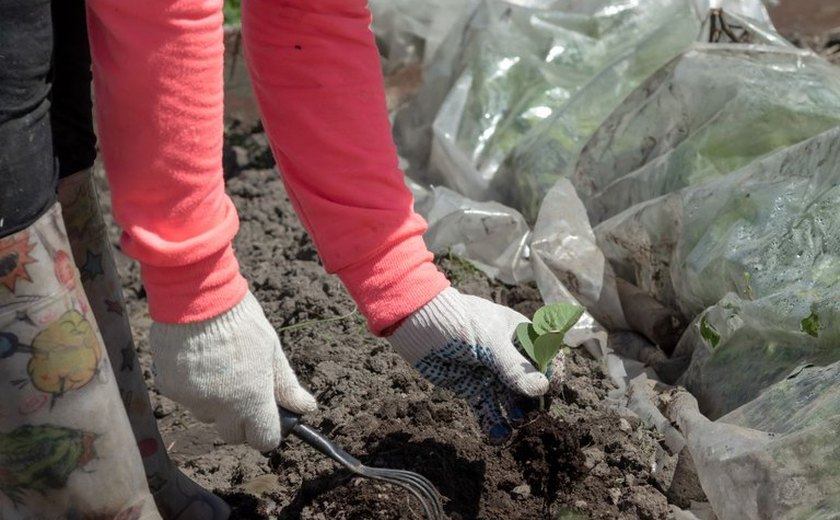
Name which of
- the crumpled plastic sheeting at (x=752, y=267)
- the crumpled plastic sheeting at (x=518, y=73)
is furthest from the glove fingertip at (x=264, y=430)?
the crumpled plastic sheeting at (x=518, y=73)

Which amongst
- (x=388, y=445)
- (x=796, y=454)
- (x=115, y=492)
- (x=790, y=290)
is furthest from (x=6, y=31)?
(x=790, y=290)

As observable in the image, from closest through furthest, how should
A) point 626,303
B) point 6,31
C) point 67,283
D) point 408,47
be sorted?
point 6,31, point 67,283, point 626,303, point 408,47

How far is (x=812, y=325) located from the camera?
8.11 ft

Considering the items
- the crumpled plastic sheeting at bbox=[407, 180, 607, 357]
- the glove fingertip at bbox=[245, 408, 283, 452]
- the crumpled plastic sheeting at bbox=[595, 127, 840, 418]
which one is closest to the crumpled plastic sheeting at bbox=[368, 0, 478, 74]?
the crumpled plastic sheeting at bbox=[407, 180, 607, 357]

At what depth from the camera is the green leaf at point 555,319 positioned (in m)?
2.42

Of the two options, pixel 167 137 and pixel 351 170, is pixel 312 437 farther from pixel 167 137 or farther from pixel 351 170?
pixel 167 137

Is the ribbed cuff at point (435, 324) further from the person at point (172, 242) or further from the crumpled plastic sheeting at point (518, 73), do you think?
the crumpled plastic sheeting at point (518, 73)

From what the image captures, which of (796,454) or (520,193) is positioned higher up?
(796,454)

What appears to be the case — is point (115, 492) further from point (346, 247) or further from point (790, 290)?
point (790, 290)

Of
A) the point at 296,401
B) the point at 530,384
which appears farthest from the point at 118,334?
the point at 530,384

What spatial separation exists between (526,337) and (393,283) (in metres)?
0.34

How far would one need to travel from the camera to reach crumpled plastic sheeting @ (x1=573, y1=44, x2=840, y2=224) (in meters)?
3.13

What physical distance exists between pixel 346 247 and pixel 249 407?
32cm

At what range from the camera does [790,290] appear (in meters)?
2.57
